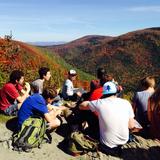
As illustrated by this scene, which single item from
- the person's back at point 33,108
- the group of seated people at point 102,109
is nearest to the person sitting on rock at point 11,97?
the group of seated people at point 102,109

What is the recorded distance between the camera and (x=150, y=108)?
8.34 metres

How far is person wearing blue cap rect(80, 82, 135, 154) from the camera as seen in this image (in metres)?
9.76

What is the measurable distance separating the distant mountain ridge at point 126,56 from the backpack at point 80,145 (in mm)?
35411

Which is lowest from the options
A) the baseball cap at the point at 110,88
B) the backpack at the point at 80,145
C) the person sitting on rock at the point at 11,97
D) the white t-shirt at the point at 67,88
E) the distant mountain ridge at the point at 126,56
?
the distant mountain ridge at the point at 126,56

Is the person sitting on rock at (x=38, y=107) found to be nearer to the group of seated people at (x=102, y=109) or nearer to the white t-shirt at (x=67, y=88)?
the group of seated people at (x=102, y=109)

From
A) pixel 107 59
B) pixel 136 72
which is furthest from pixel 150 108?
pixel 107 59

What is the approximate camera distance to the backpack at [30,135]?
1010 cm

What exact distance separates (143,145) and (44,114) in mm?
2497

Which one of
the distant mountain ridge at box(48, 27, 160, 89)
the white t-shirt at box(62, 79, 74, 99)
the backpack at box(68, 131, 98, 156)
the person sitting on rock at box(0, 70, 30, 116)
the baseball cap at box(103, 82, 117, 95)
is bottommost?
the distant mountain ridge at box(48, 27, 160, 89)

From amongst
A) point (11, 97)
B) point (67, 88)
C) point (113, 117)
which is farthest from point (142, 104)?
point (67, 88)

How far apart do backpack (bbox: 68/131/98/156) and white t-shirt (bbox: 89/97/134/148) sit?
1.29 ft

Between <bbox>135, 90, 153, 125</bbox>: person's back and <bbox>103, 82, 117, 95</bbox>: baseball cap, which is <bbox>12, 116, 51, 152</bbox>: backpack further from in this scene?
<bbox>135, 90, 153, 125</bbox>: person's back

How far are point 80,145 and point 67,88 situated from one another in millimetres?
5517

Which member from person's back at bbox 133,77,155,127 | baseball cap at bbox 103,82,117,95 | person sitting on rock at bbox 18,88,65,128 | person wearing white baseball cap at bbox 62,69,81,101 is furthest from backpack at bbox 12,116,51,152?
person wearing white baseball cap at bbox 62,69,81,101
